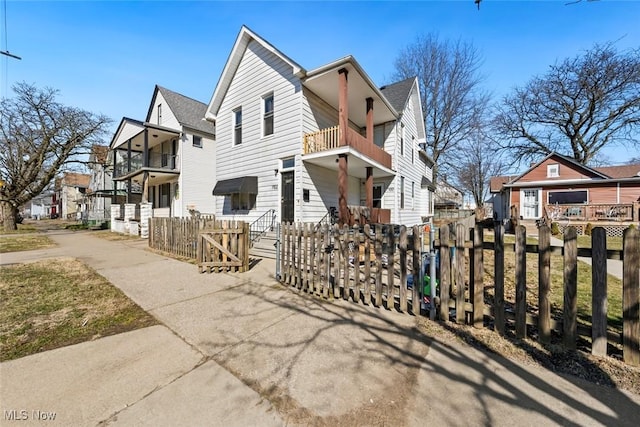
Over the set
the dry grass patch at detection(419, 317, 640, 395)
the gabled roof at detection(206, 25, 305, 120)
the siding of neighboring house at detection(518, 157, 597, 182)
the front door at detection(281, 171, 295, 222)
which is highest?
the gabled roof at detection(206, 25, 305, 120)

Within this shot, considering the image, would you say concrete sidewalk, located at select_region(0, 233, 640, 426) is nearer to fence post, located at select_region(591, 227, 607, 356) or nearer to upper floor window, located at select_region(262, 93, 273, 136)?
fence post, located at select_region(591, 227, 607, 356)

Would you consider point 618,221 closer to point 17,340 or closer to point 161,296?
point 161,296

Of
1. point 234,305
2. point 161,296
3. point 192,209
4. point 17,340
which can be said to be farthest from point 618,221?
point 192,209

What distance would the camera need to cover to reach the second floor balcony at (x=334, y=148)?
31.3ft

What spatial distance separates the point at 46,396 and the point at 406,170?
16.5 metres

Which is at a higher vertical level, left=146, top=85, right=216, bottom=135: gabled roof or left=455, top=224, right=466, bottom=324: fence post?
left=146, top=85, right=216, bottom=135: gabled roof

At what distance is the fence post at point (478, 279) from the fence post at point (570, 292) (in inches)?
31.3

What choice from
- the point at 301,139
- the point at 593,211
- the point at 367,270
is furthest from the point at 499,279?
the point at 593,211

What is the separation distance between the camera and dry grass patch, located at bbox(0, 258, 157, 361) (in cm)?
322

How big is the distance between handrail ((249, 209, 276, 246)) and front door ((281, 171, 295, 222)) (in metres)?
0.54

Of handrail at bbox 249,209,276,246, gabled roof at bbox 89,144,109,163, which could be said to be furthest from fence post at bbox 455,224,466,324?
gabled roof at bbox 89,144,109,163

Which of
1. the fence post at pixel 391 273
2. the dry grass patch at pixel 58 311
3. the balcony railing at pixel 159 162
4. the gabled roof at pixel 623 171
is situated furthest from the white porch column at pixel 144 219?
the gabled roof at pixel 623 171

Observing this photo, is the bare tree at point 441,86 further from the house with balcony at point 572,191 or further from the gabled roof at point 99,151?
the gabled roof at point 99,151

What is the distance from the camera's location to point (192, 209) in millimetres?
16609
